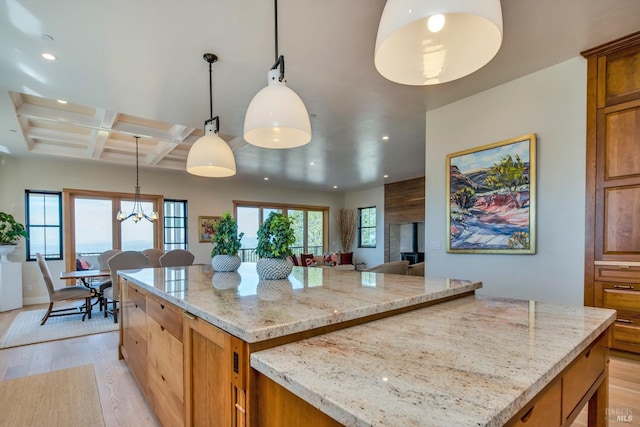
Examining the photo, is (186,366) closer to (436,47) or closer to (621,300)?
(436,47)

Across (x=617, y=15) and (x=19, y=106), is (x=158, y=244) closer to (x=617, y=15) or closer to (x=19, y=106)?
(x=19, y=106)

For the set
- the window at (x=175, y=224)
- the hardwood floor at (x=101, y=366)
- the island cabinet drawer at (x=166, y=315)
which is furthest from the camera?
the window at (x=175, y=224)

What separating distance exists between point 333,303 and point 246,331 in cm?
45

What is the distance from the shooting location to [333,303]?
1289 millimetres

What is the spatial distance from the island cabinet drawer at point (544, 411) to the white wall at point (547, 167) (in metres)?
2.15

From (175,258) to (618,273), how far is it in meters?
5.40

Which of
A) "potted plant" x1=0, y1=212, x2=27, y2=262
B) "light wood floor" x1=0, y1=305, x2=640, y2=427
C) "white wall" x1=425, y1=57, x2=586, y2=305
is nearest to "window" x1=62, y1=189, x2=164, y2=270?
"potted plant" x1=0, y1=212, x2=27, y2=262

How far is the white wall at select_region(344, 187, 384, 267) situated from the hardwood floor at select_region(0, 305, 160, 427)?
6811 mm

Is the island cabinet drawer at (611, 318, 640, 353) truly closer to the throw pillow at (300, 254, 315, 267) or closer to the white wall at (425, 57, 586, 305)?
the white wall at (425, 57, 586, 305)

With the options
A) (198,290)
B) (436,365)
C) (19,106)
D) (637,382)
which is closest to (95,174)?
(19,106)

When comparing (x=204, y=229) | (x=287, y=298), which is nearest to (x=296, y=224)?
(x=204, y=229)

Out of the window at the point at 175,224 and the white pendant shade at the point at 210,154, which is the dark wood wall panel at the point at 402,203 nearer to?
the window at the point at 175,224

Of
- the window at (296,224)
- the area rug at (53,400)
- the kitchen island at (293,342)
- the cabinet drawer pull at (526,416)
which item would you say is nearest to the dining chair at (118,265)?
the area rug at (53,400)

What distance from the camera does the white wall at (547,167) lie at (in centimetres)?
258
